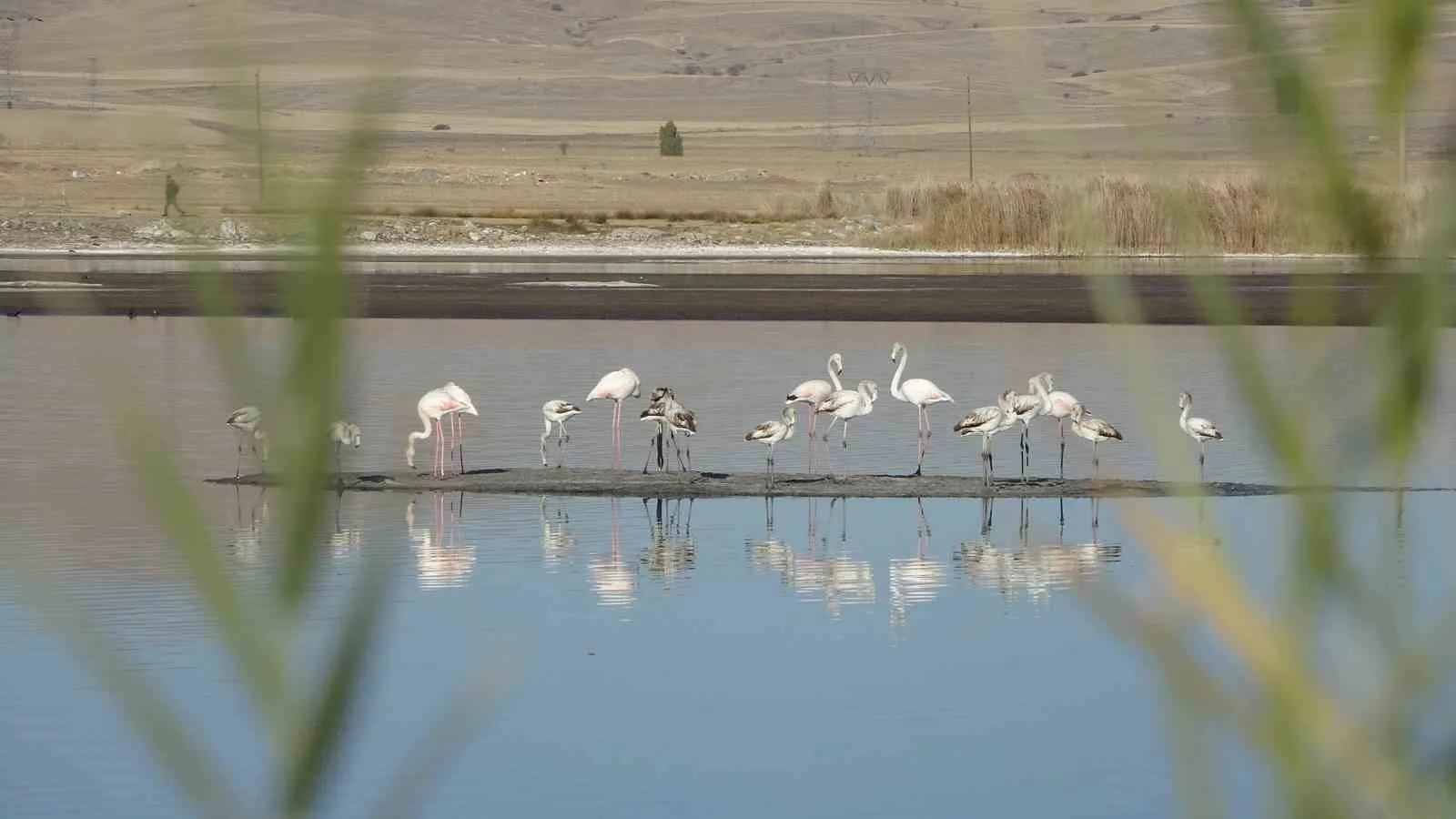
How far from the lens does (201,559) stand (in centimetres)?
143

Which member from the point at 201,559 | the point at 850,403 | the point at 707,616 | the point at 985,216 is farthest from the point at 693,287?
the point at 201,559

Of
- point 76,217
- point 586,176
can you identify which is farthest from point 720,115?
point 76,217

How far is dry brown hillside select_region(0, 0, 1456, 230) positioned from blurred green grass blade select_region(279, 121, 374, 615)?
1.4 inches

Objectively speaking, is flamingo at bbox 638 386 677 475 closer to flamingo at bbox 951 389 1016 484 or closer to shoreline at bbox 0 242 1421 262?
flamingo at bbox 951 389 1016 484

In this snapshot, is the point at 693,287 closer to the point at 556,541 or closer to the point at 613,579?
the point at 556,541

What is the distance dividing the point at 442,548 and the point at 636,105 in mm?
157398

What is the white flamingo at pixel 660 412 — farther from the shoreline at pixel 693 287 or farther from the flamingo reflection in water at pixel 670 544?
the shoreline at pixel 693 287

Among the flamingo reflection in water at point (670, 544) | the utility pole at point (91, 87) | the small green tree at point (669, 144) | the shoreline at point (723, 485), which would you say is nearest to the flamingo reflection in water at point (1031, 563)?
the flamingo reflection in water at point (670, 544)

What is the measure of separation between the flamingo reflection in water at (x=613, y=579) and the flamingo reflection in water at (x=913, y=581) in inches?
55.7

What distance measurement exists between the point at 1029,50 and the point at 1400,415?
0.32 m

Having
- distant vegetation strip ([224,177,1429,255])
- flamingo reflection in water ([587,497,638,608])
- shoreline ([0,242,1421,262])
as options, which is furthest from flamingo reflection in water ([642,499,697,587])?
shoreline ([0,242,1421,262])

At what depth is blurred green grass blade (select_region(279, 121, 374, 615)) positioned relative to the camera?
1384 millimetres

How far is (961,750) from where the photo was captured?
29.7 feet

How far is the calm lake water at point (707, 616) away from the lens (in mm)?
7809
